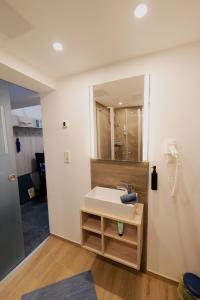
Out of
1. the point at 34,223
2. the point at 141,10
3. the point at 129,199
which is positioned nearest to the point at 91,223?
the point at 129,199

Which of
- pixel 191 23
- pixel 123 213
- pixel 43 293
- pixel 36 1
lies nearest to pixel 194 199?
pixel 123 213

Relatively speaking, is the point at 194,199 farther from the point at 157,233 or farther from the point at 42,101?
the point at 42,101

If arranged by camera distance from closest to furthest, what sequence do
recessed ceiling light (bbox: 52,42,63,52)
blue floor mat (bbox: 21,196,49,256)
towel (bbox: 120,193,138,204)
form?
1. recessed ceiling light (bbox: 52,42,63,52)
2. towel (bbox: 120,193,138,204)
3. blue floor mat (bbox: 21,196,49,256)

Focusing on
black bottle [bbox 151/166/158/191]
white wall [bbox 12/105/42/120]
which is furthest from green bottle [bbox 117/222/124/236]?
white wall [bbox 12/105/42/120]

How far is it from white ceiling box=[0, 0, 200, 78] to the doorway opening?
Answer: 54.5 inches

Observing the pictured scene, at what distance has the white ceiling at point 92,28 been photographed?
851 millimetres

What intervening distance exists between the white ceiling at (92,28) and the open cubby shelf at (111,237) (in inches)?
58.4

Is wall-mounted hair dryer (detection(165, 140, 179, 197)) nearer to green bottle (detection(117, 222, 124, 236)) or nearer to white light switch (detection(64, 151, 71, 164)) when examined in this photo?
green bottle (detection(117, 222, 124, 236))

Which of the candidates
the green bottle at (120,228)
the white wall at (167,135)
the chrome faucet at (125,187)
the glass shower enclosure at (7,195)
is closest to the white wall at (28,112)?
the glass shower enclosure at (7,195)

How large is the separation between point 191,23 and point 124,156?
1.16 meters

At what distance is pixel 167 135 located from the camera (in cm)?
133

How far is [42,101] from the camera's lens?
6.35 ft

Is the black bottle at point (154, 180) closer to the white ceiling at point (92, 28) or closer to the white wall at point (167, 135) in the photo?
the white wall at point (167, 135)

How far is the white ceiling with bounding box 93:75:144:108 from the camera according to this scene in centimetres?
142
